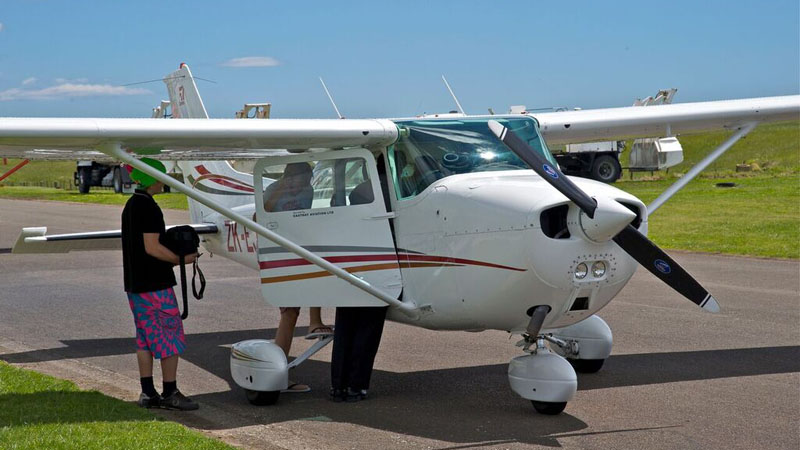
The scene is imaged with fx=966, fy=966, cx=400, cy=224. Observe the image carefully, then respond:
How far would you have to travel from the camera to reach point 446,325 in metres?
7.50

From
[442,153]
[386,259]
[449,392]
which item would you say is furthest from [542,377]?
[442,153]

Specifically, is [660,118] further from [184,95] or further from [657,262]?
[184,95]

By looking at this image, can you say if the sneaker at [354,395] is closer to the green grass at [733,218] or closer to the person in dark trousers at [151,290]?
the person in dark trousers at [151,290]

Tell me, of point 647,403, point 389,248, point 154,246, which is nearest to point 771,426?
point 647,403

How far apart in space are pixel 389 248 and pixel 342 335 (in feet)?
2.76

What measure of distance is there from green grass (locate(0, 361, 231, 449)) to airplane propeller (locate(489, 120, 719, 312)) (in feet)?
9.14

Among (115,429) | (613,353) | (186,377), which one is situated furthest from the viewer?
(613,353)

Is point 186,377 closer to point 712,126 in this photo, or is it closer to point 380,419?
point 380,419

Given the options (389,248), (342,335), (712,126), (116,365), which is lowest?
(116,365)

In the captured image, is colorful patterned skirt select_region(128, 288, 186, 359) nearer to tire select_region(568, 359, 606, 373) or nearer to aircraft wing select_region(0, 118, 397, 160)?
aircraft wing select_region(0, 118, 397, 160)

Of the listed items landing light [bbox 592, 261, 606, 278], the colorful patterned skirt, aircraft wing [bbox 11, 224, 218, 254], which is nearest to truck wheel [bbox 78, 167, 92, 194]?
aircraft wing [bbox 11, 224, 218, 254]

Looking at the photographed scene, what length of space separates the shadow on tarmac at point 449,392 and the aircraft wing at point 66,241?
1031 mm

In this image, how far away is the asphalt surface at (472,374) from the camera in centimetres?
675

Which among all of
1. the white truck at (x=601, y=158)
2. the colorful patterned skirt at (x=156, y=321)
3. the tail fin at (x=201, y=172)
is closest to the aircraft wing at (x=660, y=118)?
the tail fin at (x=201, y=172)
